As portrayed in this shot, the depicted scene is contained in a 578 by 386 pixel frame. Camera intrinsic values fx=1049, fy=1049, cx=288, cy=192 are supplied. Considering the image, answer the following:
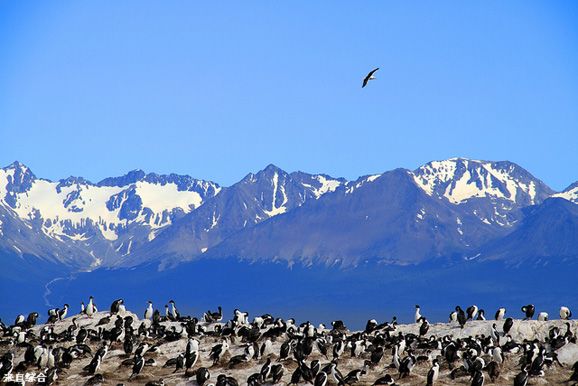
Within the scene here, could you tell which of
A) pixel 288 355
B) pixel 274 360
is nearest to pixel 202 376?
pixel 274 360

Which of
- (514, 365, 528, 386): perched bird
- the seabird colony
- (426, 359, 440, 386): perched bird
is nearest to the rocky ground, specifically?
the seabird colony

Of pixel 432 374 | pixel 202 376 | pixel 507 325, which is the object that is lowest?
pixel 432 374

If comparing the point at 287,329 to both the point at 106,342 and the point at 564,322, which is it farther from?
the point at 564,322

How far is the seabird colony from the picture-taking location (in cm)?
6253

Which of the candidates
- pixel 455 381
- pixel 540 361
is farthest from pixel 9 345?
pixel 540 361

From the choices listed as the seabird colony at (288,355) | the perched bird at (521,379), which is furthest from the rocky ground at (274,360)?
the perched bird at (521,379)

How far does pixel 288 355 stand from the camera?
68.1 meters

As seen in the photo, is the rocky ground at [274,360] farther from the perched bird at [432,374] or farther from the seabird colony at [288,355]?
the perched bird at [432,374]

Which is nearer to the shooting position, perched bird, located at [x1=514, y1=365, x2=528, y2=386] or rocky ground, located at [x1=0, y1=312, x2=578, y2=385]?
perched bird, located at [x1=514, y1=365, x2=528, y2=386]

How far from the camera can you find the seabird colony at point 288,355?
6253cm

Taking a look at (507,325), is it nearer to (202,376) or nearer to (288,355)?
(288,355)

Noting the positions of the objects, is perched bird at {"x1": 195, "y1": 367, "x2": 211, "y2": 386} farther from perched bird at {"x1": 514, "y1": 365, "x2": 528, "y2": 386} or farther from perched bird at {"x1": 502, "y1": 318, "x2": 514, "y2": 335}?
perched bird at {"x1": 502, "y1": 318, "x2": 514, "y2": 335}

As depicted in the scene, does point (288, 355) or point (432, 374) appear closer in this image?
point (432, 374)

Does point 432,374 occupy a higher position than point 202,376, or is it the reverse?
point 202,376
